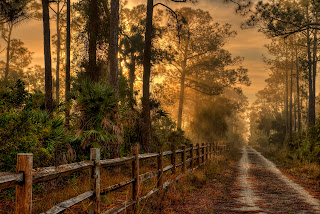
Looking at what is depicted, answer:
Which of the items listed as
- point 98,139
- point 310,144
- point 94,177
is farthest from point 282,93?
point 94,177

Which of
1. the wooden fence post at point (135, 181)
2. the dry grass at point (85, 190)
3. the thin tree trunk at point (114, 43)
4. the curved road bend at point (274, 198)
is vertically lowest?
the curved road bend at point (274, 198)

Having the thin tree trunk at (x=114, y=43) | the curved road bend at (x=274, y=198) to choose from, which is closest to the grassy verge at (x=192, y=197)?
the curved road bend at (x=274, y=198)

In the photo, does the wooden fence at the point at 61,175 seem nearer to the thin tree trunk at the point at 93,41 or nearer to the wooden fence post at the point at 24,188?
the wooden fence post at the point at 24,188

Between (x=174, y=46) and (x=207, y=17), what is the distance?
183 inches

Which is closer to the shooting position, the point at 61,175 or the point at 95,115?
the point at 61,175

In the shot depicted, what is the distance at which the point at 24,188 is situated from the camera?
293cm

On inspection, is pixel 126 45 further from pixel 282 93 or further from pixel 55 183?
pixel 282 93

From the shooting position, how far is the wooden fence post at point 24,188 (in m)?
2.90

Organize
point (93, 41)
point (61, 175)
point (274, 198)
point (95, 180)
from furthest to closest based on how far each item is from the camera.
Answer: point (93, 41)
point (274, 198)
point (95, 180)
point (61, 175)

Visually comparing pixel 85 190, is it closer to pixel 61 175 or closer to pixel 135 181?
pixel 135 181

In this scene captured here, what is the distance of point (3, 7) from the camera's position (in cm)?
1416

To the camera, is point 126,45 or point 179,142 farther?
point 126,45

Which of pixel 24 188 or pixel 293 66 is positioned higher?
pixel 293 66

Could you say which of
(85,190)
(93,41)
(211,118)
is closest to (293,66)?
(211,118)
